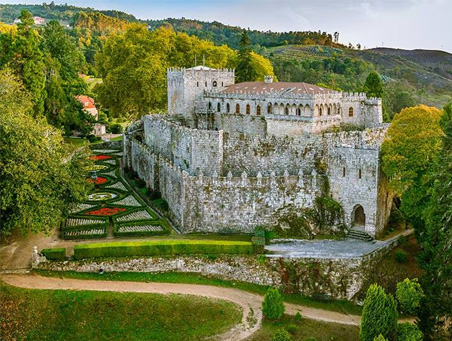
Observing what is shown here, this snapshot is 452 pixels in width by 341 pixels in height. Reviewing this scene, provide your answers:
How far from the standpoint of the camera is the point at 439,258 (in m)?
28.0

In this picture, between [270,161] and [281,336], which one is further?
[270,161]

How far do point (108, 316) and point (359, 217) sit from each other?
18977mm

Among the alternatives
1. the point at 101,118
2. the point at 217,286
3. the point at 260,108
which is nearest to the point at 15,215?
the point at 217,286

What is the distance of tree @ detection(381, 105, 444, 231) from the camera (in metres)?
33.2

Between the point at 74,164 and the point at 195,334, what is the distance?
14.8 metres

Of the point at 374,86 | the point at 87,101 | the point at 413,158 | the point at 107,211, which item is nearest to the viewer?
the point at 413,158

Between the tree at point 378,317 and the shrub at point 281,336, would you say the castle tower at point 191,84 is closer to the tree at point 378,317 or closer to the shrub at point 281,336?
the shrub at point 281,336

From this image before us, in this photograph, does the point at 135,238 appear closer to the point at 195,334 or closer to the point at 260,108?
the point at 195,334

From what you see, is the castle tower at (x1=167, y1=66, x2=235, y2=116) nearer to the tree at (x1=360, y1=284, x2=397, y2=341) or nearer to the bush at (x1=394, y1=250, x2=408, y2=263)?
the bush at (x1=394, y1=250, x2=408, y2=263)

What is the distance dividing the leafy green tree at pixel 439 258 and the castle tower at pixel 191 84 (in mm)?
28152

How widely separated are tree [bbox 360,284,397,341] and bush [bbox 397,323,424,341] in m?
Result: 0.43

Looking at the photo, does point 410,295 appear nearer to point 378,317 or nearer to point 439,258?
point 439,258

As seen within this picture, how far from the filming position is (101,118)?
83938mm

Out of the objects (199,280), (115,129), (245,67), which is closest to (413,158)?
(199,280)
